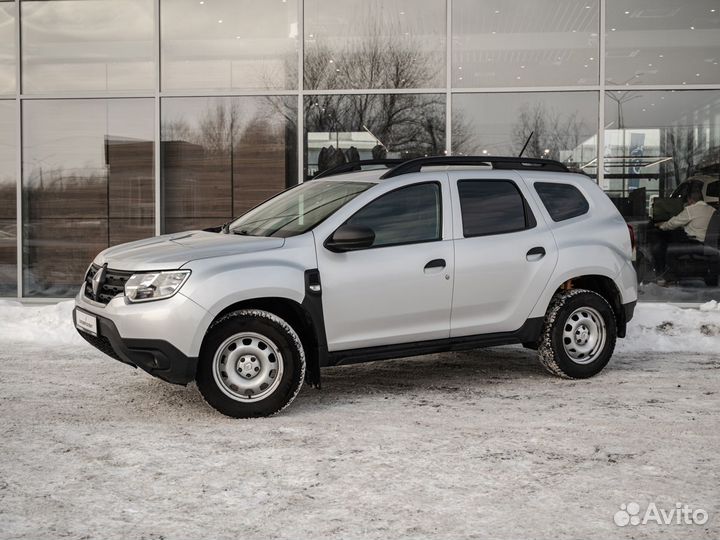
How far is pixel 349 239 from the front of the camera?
6609 millimetres

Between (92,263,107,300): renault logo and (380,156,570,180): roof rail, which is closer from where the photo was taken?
(92,263,107,300): renault logo

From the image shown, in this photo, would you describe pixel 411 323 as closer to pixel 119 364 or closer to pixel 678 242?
pixel 119 364

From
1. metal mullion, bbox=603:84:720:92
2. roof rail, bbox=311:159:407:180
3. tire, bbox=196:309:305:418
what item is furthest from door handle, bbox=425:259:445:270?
metal mullion, bbox=603:84:720:92

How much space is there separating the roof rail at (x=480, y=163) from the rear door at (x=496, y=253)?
15 cm

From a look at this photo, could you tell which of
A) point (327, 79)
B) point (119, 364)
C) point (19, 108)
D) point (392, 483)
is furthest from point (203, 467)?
point (19, 108)

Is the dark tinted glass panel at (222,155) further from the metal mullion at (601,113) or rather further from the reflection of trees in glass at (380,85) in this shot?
the metal mullion at (601,113)

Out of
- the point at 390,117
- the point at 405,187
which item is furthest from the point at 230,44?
the point at 405,187

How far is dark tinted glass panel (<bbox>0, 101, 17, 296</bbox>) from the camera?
42.7ft

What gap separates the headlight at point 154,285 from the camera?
6277 millimetres

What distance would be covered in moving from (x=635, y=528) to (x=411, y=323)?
117 inches

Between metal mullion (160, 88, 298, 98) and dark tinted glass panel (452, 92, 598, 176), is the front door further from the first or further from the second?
metal mullion (160, 88, 298, 98)

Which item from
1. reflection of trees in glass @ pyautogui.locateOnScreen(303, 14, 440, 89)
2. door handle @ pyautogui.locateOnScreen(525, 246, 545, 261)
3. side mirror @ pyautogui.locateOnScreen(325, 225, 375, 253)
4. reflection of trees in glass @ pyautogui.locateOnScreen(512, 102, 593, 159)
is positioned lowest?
door handle @ pyautogui.locateOnScreen(525, 246, 545, 261)

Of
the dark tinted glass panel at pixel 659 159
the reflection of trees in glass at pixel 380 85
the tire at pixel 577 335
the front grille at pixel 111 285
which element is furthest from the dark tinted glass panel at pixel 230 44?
the front grille at pixel 111 285

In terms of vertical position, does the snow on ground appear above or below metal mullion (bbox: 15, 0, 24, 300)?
Answer: below
